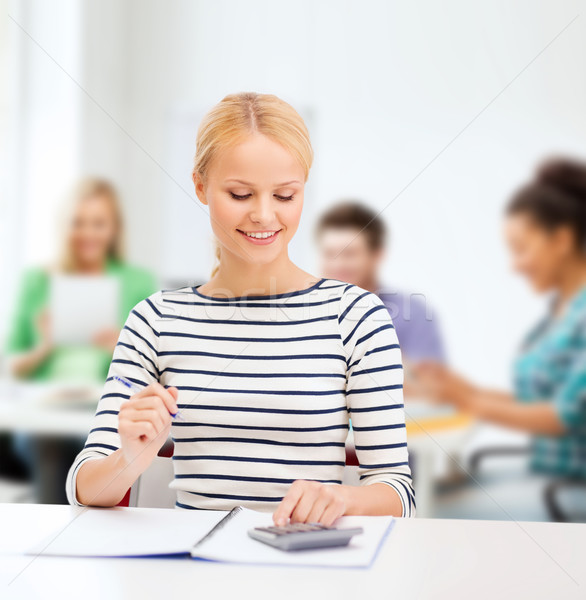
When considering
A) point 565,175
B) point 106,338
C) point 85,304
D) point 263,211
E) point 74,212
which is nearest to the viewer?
point 263,211

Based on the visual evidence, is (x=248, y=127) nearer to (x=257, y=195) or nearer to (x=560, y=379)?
(x=257, y=195)

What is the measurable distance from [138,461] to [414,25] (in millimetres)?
2619

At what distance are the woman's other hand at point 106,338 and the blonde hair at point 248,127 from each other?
1069 millimetres

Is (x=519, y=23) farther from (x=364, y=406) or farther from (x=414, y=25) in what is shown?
(x=364, y=406)

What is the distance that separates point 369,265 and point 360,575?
1.95m

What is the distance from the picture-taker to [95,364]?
2516mm

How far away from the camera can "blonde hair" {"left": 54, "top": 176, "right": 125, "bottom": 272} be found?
2449 mm

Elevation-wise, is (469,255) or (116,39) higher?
(116,39)

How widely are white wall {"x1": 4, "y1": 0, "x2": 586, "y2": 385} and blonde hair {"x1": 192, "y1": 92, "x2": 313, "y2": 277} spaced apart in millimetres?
2037

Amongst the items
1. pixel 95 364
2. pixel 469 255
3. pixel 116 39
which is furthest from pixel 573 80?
pixel 95 364

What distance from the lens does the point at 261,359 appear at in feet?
3.00

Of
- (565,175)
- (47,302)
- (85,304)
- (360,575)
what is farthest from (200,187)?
(565,175)

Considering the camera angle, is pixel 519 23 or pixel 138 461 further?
pixel 519 23

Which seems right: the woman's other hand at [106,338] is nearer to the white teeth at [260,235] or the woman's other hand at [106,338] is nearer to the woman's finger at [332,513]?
the white teeth at [260,235]
